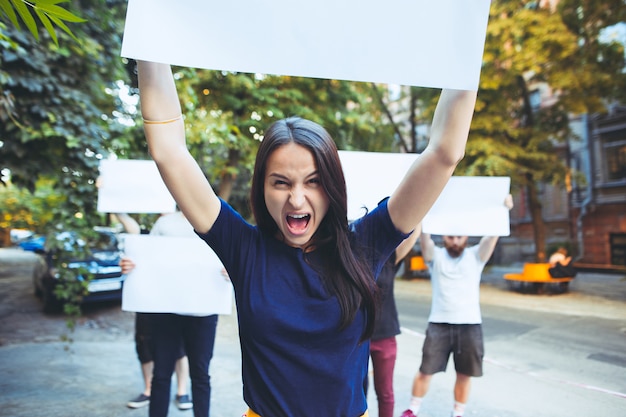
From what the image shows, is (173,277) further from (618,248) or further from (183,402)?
(618,248)

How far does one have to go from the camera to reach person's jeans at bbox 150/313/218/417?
3.13 m

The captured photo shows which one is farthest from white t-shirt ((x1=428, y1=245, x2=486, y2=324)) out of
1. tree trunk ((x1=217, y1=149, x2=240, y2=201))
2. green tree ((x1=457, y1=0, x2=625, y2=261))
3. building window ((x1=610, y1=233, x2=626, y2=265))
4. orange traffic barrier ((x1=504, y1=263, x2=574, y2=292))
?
building window ((x1=610, y1=233, x2=626, y2=265))

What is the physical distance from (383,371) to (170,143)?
282cm

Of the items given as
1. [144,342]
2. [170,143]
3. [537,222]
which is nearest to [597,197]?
[537,222]

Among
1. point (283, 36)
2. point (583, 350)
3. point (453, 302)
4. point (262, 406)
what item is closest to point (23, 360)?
point (453, 302)

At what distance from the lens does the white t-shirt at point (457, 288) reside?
12.6 ft

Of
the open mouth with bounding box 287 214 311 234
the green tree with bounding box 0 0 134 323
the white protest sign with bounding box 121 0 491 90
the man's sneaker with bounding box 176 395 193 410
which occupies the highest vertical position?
the green tree with bounding box 0 0 134 323

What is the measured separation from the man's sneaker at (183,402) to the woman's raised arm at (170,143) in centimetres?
352

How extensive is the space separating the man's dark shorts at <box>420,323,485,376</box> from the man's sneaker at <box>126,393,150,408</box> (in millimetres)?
2613

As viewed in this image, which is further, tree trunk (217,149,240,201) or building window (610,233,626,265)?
building window (610,233,626,265)

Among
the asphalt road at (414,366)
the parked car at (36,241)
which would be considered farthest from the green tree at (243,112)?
the asphalt road at (414,366)

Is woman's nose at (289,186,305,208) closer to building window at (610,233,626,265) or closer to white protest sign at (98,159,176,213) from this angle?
white protest sign at (98,159,176,213)

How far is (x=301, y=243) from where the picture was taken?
1.40 meters

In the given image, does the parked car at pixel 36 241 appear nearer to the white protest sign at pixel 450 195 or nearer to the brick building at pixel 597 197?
the white protest sign at pixel 450 195
